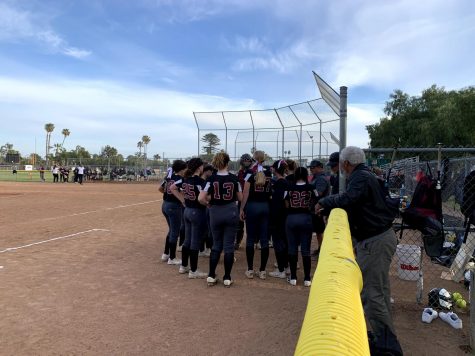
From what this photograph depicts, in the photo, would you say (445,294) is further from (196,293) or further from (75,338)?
(75,338)

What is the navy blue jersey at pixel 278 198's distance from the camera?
6133 millimetres

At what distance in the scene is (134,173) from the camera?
138 ft

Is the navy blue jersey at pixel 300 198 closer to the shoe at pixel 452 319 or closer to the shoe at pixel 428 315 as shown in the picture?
the shoe at pixel 428 315

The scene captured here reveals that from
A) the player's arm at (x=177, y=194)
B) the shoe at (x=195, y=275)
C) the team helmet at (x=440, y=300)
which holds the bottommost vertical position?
the shoe at (x=195, y=275)

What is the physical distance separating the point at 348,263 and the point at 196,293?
3.93m

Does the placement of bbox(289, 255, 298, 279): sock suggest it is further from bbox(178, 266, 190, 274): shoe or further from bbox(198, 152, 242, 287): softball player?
bbox(178, 266, 190, 274): shoe

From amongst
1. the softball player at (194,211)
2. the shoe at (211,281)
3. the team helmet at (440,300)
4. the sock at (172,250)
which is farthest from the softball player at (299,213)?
the sock at (172,250)

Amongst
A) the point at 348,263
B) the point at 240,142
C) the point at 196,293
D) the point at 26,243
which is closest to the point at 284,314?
the point at 196,293

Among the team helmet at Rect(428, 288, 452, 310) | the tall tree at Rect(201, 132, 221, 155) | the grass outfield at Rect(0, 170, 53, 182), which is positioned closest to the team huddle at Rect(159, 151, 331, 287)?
the team helmet at Rect(428, 288, 452, 310)

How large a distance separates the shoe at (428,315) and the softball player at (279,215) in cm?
233

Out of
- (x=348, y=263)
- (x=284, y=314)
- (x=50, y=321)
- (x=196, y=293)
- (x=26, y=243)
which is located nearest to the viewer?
(x=348, y=263)

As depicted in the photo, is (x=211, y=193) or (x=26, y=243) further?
(x=26, y=243)

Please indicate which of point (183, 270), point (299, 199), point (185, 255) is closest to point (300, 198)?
point (299, 199)

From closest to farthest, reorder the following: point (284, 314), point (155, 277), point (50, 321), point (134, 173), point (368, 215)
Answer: point (368, 215), point (50, 321), point (284, 314), point (155, 277), point (134, 173)
